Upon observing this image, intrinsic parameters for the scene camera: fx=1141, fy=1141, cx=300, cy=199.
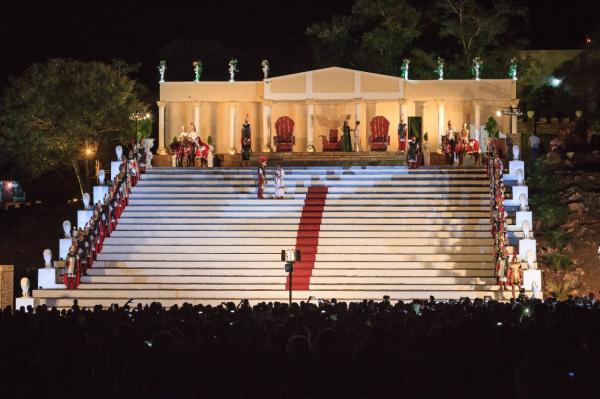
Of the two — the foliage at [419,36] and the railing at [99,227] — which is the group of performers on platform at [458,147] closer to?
the foliage at [419,36]

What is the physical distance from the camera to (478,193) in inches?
1342

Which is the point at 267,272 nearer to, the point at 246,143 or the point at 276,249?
the point at 276,249

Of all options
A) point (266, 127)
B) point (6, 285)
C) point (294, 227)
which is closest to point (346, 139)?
point (266, 127)

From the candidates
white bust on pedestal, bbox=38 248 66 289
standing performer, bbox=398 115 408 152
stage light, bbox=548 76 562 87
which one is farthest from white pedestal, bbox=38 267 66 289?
stage light, bbox=548 76 562 87

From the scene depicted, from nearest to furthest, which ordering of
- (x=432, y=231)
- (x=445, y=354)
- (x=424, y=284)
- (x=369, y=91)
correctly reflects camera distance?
(x=445, y=354), (x=424, y=284), (x=432, y=231), (x=369, y=91)

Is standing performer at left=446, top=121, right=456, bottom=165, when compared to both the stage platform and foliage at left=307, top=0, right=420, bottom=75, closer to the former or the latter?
the stage platform

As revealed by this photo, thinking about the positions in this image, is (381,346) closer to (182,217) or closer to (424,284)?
(424,284)

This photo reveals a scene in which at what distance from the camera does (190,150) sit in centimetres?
3931

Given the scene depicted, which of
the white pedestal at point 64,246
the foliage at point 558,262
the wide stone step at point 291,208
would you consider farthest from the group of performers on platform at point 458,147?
the white pedestal at point 64,246

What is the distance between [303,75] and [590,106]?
12.1m

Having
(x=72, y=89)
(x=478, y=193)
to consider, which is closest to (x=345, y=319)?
(x=478, y=193)

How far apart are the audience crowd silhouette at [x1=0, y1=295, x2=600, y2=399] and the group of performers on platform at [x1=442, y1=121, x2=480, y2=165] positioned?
2373 cm

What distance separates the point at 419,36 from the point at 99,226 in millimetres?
22865

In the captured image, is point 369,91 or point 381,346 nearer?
point 381,346
